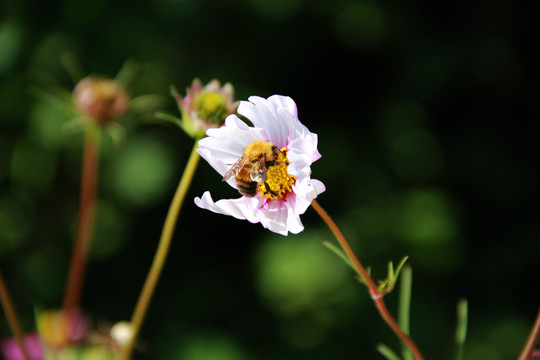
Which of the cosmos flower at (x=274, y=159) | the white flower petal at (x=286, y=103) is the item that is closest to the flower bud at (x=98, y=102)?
the cosmos flower at (x=274, y=159)

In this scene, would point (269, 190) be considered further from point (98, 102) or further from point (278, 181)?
point (98, 102)

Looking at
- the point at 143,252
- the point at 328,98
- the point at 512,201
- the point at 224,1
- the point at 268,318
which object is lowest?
the point at 268,318

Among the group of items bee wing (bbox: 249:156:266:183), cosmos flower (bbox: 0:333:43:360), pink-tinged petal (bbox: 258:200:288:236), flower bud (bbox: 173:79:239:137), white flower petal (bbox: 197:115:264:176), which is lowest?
cosmos flower (bbox: 0:333:43:360)

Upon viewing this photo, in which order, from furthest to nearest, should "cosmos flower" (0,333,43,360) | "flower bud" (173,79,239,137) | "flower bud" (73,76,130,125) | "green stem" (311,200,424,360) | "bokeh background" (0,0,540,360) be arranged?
"bokeh background" (0,0,540,360)
"cosmos flower" (0,333,43,360)
"flower bud" (73,76,130,125)
"flower bud" (173,79,239,137)
"green stem" (311,200,424,360)

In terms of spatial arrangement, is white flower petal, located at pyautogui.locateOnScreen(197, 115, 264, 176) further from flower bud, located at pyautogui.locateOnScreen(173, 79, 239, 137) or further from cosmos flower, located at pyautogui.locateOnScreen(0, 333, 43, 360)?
cosmos flower, located at pyautogui.locateOnScreen(0, 333, 43, 360)

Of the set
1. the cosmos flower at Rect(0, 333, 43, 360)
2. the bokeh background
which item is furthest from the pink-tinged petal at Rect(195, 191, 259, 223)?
the bokeh background

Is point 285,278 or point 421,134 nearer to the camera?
point 285,278

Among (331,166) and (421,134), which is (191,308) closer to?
(331,166)

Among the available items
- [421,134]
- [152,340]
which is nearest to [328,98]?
[421,134]
